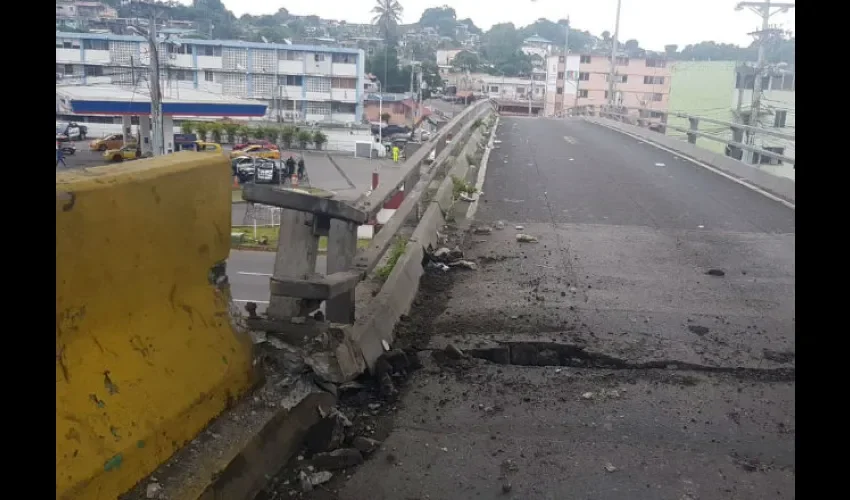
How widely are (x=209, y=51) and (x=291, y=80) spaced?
319cm

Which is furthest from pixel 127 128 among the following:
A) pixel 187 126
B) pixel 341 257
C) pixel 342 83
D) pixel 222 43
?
pixel 342 83

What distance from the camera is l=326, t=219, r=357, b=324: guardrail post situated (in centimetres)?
433

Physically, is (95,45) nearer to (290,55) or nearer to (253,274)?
(253,274)

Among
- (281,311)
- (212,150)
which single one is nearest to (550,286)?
(281,311)

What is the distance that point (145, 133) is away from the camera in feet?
18.3

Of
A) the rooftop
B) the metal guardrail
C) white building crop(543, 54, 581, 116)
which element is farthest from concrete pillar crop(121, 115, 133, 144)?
white building crop(543, 54, 581, 116)

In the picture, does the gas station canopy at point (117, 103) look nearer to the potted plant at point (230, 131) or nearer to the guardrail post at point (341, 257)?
the potted plant at point (230, 131)

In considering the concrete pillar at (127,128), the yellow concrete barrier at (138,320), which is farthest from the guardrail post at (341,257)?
the concrete pillar at (127,128)

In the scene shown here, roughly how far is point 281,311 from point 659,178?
1101 centimetres

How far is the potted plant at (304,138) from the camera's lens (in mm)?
11519

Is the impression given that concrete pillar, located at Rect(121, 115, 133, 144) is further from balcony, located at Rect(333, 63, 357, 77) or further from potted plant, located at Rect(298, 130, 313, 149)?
balcony, located at Rect(333, 63, 357, 77)

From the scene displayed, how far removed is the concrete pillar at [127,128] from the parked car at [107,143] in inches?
1.7
